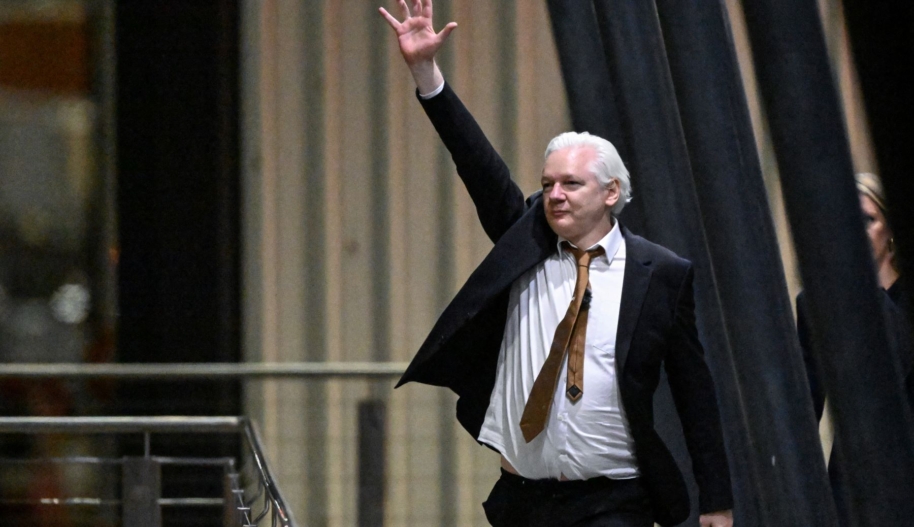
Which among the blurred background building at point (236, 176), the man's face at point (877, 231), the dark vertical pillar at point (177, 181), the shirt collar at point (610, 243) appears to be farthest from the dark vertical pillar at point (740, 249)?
the dark vertical pillar at point (177, 181)

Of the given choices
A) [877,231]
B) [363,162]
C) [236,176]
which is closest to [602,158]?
[877,231]

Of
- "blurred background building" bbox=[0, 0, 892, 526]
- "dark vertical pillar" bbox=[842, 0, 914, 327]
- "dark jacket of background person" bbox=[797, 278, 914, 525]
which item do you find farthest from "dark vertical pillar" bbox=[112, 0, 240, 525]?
"dark vertical pillar" bbox=[842, 0, 914, 327]

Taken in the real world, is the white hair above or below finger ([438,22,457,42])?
below

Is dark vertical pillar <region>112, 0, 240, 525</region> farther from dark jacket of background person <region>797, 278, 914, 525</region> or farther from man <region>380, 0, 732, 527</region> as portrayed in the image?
man <region>380, 0, 732, 527</region>

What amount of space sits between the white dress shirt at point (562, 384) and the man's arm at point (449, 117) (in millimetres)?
184

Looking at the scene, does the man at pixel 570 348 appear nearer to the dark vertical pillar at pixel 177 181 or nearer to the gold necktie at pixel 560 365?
the gold necktie at pixel 560 365

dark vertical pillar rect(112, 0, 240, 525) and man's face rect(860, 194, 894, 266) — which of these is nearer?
man's face rect(860, 194, 894, 266)

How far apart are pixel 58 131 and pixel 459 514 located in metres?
2.12

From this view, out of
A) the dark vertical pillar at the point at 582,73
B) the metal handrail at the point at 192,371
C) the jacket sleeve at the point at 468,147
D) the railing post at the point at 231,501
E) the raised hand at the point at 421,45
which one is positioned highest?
the dark vertical pillar at the point at 582,73

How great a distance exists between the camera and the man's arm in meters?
2.53

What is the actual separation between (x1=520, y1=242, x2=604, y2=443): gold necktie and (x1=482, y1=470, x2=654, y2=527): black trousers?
131 mm

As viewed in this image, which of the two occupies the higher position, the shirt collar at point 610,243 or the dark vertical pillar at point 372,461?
the shirt collar at point 610,243

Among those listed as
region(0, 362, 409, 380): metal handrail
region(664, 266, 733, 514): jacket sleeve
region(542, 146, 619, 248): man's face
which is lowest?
region(664, 266, 733, 514): jacket sleeve

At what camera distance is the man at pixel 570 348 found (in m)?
2.48
